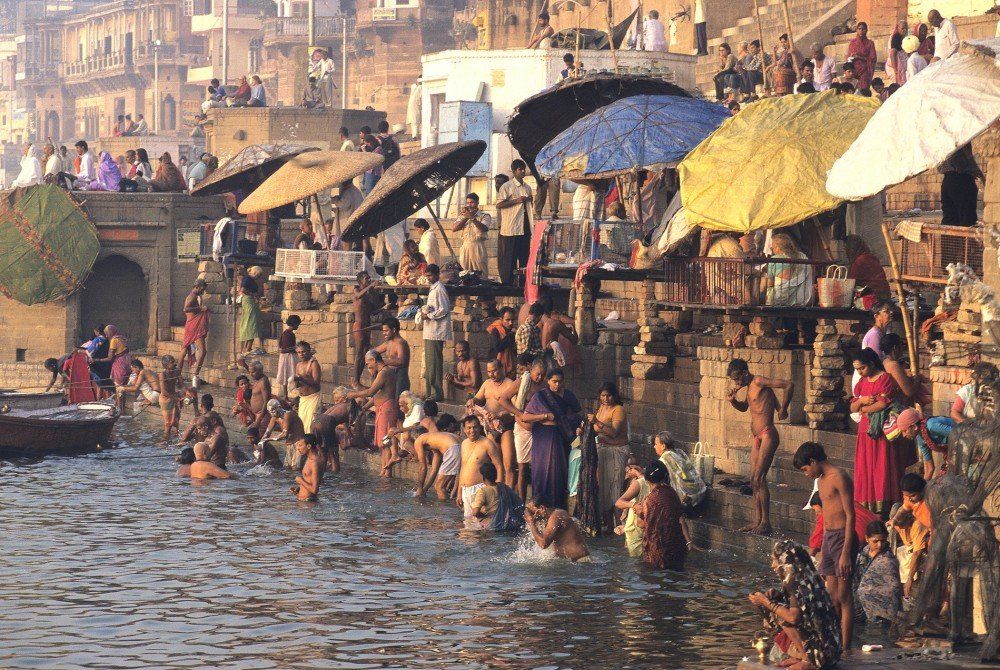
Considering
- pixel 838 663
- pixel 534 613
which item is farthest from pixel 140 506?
pixel 838 663

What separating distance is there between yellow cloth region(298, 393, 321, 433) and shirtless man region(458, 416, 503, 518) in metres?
4.39

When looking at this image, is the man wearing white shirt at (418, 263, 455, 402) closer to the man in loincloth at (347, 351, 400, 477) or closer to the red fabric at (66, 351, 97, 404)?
the man in loincloth at (347, 351, 400, 477)

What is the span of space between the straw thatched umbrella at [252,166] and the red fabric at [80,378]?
3.50 m

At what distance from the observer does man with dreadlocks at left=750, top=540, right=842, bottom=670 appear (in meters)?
9.75

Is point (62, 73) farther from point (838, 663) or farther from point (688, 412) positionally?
point (838, 663)

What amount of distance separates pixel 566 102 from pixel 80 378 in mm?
9483

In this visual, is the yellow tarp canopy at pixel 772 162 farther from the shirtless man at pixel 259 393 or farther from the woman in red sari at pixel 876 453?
the shirtless man at pixel 259 393

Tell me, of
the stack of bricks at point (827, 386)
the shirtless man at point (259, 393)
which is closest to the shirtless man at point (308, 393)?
the shirtless man at point (259, 393)

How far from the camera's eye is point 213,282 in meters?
28.4

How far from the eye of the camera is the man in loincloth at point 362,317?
2205cm

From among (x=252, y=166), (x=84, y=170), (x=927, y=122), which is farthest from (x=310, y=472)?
(x=84, y=170)

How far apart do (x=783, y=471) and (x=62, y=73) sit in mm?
93296

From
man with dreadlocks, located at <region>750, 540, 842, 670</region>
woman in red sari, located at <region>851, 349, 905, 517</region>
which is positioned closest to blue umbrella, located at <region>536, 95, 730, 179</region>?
woman in red sari, located at <region>851, 349, 905, 517</region>

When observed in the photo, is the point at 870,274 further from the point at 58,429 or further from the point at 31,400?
the point at 31,400
